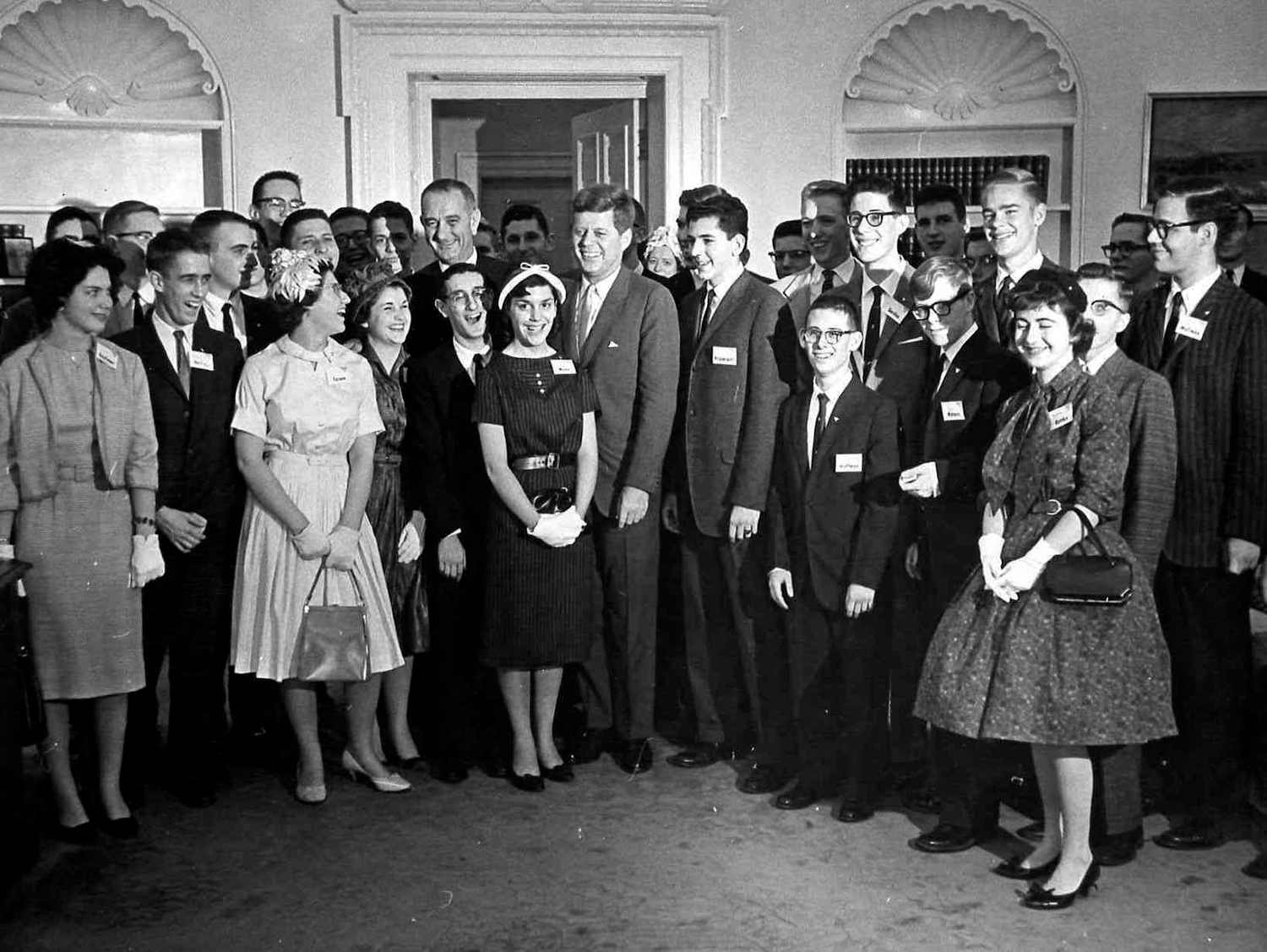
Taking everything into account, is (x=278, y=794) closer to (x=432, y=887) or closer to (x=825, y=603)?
(x=432, y=887)

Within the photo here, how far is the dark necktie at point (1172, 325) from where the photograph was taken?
340 cm

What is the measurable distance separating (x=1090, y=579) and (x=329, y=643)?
6.29ft

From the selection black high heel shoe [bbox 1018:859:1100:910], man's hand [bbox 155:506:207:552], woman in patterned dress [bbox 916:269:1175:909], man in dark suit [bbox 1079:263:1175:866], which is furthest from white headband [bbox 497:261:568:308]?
black high heel shoe [bbox 1018:859:1100:910]

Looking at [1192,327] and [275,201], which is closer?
[1192,327]

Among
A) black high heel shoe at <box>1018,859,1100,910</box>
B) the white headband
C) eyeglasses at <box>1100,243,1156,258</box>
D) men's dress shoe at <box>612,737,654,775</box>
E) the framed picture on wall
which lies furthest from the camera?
the framed picture on wall

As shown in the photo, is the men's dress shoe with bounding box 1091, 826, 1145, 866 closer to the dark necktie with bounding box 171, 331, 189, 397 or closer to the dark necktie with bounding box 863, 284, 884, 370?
the dark necktie with bounding box 863, 284, 884, 370

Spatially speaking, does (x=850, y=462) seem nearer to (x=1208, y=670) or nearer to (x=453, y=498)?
(x=1208, y=670)

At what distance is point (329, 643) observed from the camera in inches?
142

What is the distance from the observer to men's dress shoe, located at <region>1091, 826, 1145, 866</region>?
3219 mm

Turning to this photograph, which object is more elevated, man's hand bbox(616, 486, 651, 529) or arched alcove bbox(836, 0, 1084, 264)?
arched alcove bbox(836, 0, 1084, 264)

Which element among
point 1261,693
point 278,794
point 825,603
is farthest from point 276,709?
point 1261,693

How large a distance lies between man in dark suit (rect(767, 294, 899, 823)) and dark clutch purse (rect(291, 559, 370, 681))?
3.69ft

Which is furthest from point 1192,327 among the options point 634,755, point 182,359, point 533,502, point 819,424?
point 182,359

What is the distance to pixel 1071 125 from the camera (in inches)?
281
